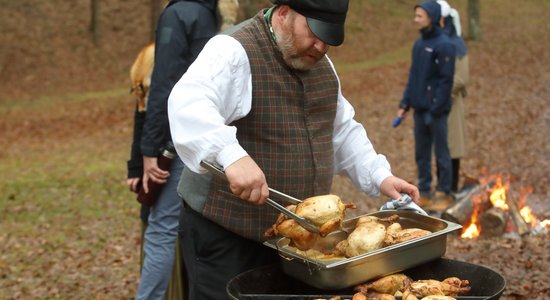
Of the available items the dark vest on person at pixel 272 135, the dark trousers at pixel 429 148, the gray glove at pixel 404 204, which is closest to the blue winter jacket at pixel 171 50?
the dark vest on person at pixel 272 135

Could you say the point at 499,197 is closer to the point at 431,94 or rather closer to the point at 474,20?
the point at 431,94

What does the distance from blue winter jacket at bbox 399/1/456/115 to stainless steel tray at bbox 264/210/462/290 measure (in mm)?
6017

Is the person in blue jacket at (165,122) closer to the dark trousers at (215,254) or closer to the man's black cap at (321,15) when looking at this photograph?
the dark trousers at (215,254)

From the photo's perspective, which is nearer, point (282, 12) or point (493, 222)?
point (282, 12)

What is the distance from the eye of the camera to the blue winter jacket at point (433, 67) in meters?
8.78

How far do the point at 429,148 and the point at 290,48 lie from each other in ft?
21.3

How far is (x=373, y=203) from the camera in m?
9.56

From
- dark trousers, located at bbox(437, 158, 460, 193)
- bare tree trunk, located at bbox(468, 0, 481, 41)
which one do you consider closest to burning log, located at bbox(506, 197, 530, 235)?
dark trousers, located at bbox(437, 158, 460, 193)

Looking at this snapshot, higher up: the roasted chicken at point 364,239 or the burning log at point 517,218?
the roasted chicken at point 364,239

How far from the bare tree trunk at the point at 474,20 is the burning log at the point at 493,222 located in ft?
57.6

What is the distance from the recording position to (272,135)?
3.17 meters

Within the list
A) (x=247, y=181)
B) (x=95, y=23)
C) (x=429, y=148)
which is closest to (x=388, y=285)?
(x=247, y=181)

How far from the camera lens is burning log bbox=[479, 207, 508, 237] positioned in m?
7.38

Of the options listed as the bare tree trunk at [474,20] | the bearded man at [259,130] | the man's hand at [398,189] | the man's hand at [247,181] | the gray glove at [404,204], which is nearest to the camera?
the man's hand at [247,181]
